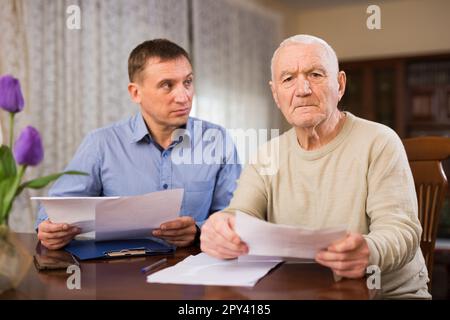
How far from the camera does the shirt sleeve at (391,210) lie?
Answer: 93 centimetres

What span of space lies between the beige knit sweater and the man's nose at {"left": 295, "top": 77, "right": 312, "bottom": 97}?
0.47 ft

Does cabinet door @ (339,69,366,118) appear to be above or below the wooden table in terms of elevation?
above

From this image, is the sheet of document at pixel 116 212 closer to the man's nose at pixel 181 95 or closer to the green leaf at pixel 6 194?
the green leaf at pixel 6 194

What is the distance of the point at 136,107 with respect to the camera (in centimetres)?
335

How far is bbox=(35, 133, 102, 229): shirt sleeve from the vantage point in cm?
156

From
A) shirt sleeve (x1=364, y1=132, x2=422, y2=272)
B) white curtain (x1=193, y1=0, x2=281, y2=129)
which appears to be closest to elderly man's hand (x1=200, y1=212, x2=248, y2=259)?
shirt sleeve (x1=364, y1=132, x2=422, y2=272)

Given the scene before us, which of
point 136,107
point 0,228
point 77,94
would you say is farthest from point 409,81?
point 0,228

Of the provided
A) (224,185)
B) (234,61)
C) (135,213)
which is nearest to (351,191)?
(135,213)

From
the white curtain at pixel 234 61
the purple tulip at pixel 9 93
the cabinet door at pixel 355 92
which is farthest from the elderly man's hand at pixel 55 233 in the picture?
the cabinet door at pixel 355 92

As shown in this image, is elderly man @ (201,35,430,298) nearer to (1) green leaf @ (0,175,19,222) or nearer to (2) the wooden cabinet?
(1) green leaf @ (0,175,19,222)

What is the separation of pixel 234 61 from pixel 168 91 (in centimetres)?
287

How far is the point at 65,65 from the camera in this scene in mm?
2865
